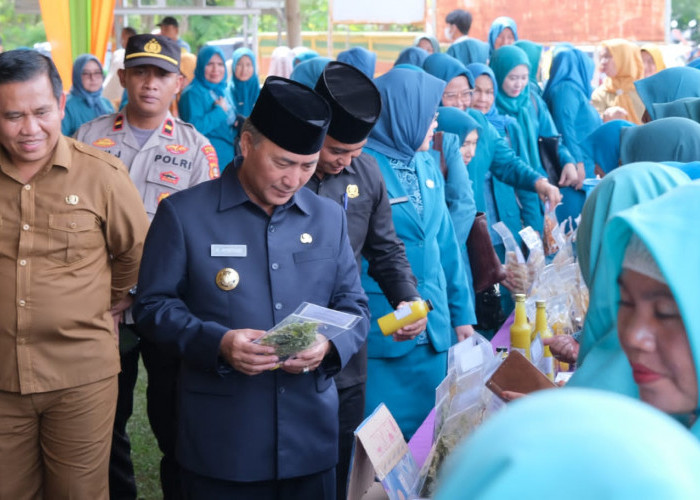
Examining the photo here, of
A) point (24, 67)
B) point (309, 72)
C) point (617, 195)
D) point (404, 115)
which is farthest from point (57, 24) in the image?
point (617, 195)

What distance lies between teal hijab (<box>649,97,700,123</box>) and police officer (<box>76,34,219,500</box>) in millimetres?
2078

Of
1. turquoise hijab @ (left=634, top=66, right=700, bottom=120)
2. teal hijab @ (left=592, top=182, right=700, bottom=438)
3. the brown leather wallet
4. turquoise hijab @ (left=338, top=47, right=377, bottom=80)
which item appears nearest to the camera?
teal hijab @ (left=592, top=182, right=700, bottom=438)

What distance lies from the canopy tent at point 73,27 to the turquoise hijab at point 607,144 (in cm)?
306

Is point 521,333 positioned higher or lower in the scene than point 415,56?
lower

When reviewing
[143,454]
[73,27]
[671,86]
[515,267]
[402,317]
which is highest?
[73,27]

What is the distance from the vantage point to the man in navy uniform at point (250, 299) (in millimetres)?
2762

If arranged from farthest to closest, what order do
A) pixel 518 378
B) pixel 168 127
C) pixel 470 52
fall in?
pixel 470 52
pixel 168 127
pixel 518 378

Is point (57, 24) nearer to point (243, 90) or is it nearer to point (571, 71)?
point (571, 71)

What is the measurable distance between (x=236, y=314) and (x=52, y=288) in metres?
0.82

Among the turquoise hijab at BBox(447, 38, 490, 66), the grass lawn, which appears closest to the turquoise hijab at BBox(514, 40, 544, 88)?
the turquoise hijab at BBox(447, 38, 490, 66)

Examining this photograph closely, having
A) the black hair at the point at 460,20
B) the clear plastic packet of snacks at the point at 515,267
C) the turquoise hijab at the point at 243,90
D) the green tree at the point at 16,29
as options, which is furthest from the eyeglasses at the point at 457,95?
the green tree at the point at 16,29

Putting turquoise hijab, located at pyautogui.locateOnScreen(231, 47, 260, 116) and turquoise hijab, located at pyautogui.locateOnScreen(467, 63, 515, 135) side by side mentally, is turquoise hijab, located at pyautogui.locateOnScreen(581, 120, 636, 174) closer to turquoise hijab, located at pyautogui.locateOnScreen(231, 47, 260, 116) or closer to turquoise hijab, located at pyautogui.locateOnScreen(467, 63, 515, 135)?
turquoise hijab, located at pyautogui.locateOnScreen(467, 63, 515, 135)

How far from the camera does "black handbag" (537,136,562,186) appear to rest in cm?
752

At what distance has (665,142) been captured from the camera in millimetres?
3324
